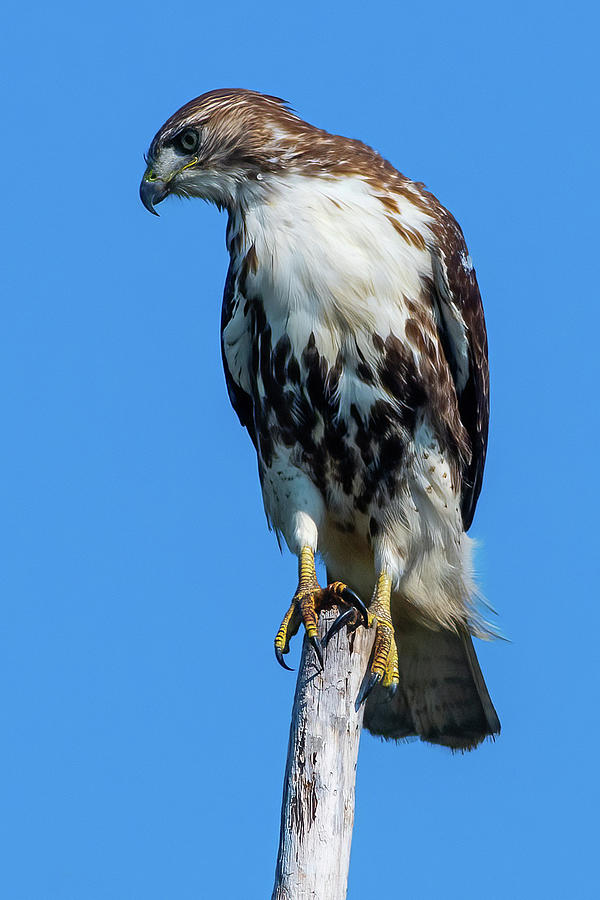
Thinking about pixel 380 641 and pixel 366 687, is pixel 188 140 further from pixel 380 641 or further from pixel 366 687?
pixel 366 687

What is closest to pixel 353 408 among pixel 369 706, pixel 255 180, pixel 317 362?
pixel 317 362

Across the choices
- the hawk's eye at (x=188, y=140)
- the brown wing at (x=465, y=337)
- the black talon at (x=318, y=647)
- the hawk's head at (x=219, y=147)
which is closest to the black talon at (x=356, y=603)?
the black talon at (x=318, y=647)

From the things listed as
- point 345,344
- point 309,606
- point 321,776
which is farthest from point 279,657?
point 345,344

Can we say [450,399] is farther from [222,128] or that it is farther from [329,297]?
[222,128]

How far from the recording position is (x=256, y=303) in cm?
559

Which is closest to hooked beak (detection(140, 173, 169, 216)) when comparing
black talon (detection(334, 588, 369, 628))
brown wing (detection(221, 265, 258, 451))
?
brown wing (detection(221, 265, 258, 451))

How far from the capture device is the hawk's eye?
5641 mm

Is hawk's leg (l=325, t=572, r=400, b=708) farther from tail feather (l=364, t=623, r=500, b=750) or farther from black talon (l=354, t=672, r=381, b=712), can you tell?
tail feather (l=364, t=623, r=500, b=750)

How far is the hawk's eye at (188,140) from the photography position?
5.64 meters

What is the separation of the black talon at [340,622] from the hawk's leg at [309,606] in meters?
0.04

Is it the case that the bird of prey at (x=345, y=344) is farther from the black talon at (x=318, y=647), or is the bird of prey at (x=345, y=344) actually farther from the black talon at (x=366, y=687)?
the black talon at (x=318, y=647)

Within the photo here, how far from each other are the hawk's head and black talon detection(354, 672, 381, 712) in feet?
7.06

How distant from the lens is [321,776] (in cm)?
A: 452

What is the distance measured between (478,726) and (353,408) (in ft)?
5.72
